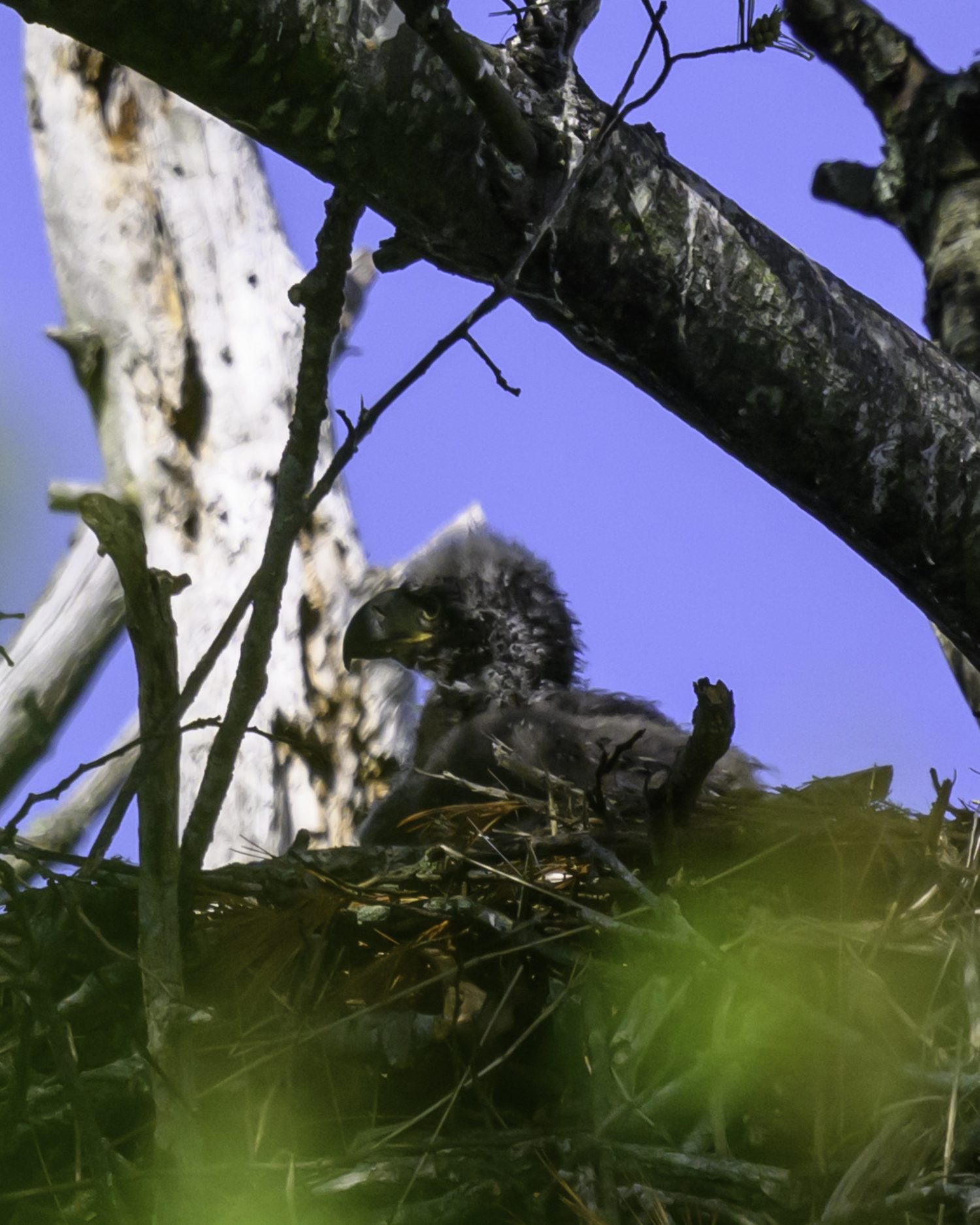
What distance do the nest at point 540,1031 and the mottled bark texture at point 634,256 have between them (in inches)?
28.2

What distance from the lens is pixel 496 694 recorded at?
4117 mm

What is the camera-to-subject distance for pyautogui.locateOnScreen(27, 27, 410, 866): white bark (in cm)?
437

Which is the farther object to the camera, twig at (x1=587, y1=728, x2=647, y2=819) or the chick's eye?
the chick's eye

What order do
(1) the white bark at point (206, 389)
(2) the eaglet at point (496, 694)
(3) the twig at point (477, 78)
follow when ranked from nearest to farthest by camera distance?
(3) the twig at point (477, 78), (2) the eaglet at point (496, 694), (1) the white bark at point (206, 389)

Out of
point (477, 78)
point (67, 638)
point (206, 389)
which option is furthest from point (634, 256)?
point (67, 638)

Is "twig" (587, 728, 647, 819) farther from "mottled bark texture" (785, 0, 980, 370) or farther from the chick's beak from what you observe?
"mottled bark texture" (785, 0, 980, 370)

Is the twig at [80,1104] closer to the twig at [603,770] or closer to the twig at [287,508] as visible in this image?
the twig at [287,508]

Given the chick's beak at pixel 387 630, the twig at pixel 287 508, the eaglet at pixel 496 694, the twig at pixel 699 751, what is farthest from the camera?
the chick's beak at pixel 387 630

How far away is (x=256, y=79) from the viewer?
6.64 ft

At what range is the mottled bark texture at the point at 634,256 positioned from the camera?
201cm

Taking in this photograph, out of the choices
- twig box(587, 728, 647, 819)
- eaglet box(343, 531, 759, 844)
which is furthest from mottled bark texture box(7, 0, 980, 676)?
eaglet box(343, 531, 759, 844)

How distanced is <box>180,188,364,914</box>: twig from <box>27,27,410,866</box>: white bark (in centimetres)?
212

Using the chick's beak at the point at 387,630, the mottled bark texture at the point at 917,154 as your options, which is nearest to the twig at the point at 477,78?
the chick's beak at the point at 387,630

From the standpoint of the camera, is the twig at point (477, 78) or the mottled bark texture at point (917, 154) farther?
the mottled bark texture at point (917, 154)
